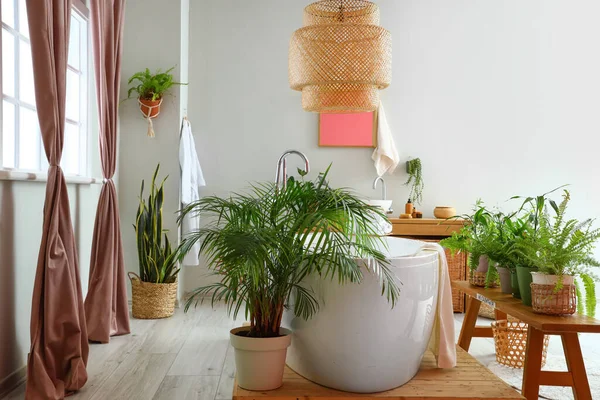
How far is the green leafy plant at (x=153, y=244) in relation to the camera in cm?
449

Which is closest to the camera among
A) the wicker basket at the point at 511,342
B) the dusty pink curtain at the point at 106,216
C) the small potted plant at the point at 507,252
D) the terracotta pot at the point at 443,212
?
the small potted plant at the point at 507,252

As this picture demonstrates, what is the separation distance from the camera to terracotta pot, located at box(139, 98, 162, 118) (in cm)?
481

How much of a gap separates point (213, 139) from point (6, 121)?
2.41 m

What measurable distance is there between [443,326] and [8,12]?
8.57ft

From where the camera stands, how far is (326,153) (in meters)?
5.58

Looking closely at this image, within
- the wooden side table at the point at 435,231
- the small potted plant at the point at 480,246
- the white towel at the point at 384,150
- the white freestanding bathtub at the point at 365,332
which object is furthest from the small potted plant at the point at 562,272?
the white towel at the point at 384,150

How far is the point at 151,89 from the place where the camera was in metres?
4.81

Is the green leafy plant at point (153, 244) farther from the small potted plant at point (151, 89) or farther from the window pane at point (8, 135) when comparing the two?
the window pane at point (8, 135)

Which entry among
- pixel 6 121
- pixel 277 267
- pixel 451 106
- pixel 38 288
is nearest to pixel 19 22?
pixel 6 121

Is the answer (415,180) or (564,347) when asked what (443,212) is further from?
(564,347)

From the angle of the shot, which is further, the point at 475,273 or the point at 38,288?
the point at 475,273

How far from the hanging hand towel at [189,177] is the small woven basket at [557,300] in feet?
8.92

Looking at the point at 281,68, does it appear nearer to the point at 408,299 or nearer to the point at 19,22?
the point at 19,22

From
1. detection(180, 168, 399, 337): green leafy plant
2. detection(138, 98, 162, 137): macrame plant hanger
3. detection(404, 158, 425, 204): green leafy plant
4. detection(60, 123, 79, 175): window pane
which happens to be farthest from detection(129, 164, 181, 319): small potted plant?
detection(404, 158, 425, 204): green leafy plant
